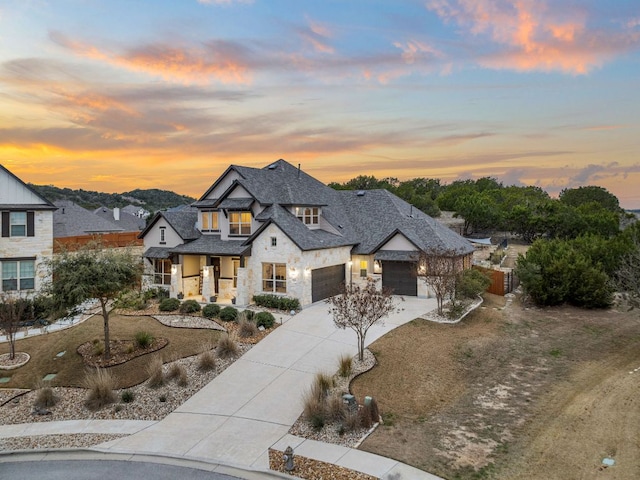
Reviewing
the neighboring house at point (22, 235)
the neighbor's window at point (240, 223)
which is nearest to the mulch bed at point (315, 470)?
the neighbor's window at point (240, 223)

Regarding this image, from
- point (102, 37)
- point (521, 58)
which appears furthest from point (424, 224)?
point (102, 37)

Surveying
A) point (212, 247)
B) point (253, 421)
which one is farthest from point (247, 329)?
point (212, 247)

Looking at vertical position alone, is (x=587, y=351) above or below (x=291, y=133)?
below

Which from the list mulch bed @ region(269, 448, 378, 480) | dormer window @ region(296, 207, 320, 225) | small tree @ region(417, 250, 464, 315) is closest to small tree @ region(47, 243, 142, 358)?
mulch bed @ region(269, 448, 378, 480)

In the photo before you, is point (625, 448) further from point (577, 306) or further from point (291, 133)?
point (291, 133)

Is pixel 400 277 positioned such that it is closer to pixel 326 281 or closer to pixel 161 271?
pixel 326 281

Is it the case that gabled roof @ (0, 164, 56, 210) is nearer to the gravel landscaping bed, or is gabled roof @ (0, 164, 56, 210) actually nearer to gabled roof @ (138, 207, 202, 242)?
gabled roof @ (138, 207, 202, 242)
